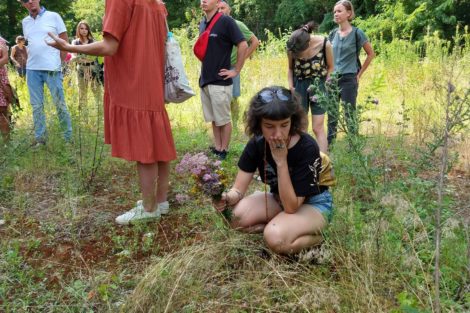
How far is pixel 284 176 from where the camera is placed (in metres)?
2.06

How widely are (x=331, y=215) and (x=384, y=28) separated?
14963 mm

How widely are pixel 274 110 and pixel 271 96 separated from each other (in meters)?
0.10

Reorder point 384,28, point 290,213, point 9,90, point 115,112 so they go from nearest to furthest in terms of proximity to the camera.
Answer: point 290,213 < point 115,112 < point 9,90 < point 384,28

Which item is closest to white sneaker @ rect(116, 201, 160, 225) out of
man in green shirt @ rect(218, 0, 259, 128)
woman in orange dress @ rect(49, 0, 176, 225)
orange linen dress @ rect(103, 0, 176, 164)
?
woman in orange dress @ rect(49, 0, 176, 225)

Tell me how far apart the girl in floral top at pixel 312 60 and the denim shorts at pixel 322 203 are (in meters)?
1.56

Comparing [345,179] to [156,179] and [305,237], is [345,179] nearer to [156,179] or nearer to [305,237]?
[305,237]

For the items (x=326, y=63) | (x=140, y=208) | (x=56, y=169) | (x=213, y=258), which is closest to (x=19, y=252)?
(x=140, y=208)

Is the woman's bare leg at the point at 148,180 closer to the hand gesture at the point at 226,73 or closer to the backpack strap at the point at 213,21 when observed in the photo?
the hand gesture at the point at 226,73

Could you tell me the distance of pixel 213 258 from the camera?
6.86 feet

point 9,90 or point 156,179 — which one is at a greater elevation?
point 9,90

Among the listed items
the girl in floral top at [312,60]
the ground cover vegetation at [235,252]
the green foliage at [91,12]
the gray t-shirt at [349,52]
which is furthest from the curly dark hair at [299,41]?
the green foliage at [91,12]

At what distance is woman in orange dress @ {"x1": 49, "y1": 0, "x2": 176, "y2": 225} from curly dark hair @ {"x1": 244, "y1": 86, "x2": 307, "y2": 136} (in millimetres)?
648

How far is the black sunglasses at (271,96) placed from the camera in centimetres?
205

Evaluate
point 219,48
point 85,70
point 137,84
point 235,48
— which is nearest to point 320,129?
point 219,48
